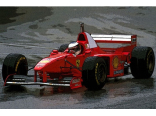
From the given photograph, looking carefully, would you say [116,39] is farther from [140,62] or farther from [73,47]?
[73,47]

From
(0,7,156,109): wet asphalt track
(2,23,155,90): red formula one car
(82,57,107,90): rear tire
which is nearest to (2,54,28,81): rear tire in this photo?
(2,23,155,90): red formula one car

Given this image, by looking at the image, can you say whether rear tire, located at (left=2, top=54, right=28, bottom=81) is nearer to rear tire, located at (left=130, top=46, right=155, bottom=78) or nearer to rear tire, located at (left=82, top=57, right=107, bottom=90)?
rear tire, located at (left=82, top=57, right=107, bottom=90)

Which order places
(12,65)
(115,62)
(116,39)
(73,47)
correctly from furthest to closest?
1. (116,39)
2. (115,62)
3. (73,47)
4. (12,65)

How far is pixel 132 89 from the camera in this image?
15812 mm

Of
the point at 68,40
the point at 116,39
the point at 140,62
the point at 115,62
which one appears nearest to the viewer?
the point at 115,62

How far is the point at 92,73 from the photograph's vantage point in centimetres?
1502

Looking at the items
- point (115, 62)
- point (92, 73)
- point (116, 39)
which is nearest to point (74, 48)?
point (115, 62)

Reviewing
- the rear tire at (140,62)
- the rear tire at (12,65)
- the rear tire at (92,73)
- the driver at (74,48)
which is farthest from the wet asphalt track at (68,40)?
the driver at (74,48)

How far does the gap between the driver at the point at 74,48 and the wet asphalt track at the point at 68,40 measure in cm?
132

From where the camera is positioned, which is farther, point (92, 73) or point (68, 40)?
point (68, 40)

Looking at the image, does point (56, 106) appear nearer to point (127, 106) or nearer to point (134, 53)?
point (127, 106)

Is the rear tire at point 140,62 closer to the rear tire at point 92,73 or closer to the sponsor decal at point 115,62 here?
the sponsor decal at point 115,62

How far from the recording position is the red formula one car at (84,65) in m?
15.2

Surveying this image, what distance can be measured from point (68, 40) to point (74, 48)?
1351 centimetres
